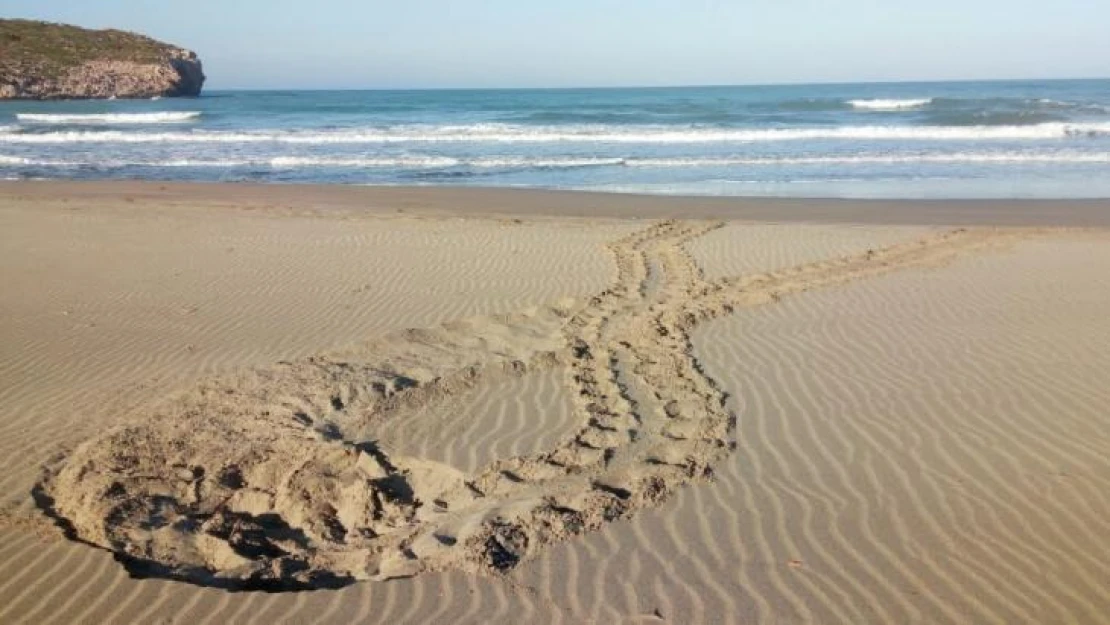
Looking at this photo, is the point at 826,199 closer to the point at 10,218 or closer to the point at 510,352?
the point at 510,352

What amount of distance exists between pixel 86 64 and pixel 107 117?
26610 millimetres

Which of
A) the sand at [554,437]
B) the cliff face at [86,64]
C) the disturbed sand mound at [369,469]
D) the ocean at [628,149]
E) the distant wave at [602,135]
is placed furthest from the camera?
the cliff face at [86,64]

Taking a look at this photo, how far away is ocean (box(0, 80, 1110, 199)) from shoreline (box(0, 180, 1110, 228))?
1520 millimetres

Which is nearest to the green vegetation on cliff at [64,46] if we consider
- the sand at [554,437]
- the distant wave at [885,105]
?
the distant wave at [885,105]

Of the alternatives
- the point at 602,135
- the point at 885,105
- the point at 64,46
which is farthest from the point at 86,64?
the point at 885,105

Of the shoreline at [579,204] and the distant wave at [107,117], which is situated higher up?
the distant wave at [107,117]

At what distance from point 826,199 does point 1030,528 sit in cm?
1403

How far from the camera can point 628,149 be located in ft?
98.0

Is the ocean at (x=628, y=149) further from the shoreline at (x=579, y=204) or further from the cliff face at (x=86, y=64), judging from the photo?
the cliff face at (x=86, y=64)

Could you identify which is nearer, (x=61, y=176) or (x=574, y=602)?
(x=574, y=602)

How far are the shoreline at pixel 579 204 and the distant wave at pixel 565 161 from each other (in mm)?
5213

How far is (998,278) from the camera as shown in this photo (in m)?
10.5

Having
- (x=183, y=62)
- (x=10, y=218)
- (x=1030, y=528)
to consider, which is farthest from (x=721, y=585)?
(x=183, y=62)

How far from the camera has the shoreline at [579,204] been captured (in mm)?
15562
